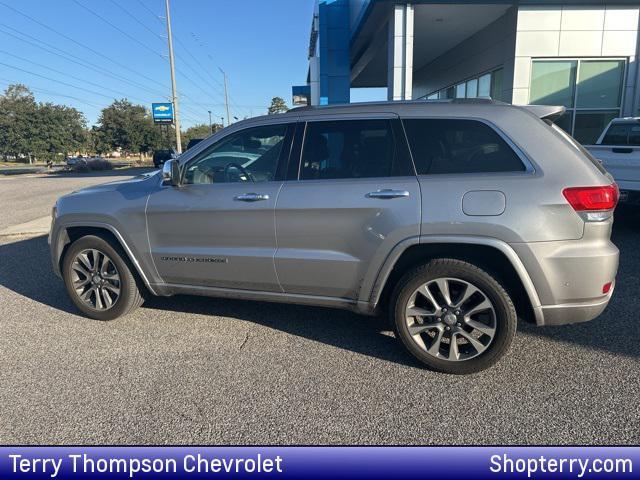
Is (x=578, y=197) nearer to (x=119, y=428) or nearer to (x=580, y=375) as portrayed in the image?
(x=580, y=375)

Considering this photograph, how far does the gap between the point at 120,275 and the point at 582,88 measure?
1334 cm

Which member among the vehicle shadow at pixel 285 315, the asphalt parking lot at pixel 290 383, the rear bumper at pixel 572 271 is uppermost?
the rear bumper at pixel 572 271

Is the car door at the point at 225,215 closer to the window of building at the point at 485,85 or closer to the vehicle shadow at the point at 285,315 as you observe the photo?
the vehicle shadow at the point at 285,315

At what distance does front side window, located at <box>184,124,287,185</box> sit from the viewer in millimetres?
3590

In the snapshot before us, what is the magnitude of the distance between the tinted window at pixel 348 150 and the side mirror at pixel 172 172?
1080 mm

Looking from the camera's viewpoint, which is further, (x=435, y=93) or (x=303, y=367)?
(x=435, y=93)

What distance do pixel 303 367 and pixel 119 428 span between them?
126cm

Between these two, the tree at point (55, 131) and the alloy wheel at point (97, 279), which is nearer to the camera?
the alloy wheel at point (97, 279)

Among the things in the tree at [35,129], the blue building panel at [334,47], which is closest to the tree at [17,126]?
the tree at [35,129]

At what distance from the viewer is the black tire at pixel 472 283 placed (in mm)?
2947

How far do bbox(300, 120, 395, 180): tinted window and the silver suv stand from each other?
10 millimetres

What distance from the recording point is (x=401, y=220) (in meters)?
3.03

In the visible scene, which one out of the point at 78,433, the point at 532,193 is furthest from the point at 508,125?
the point at 78,433

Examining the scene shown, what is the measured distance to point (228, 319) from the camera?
416 cm
